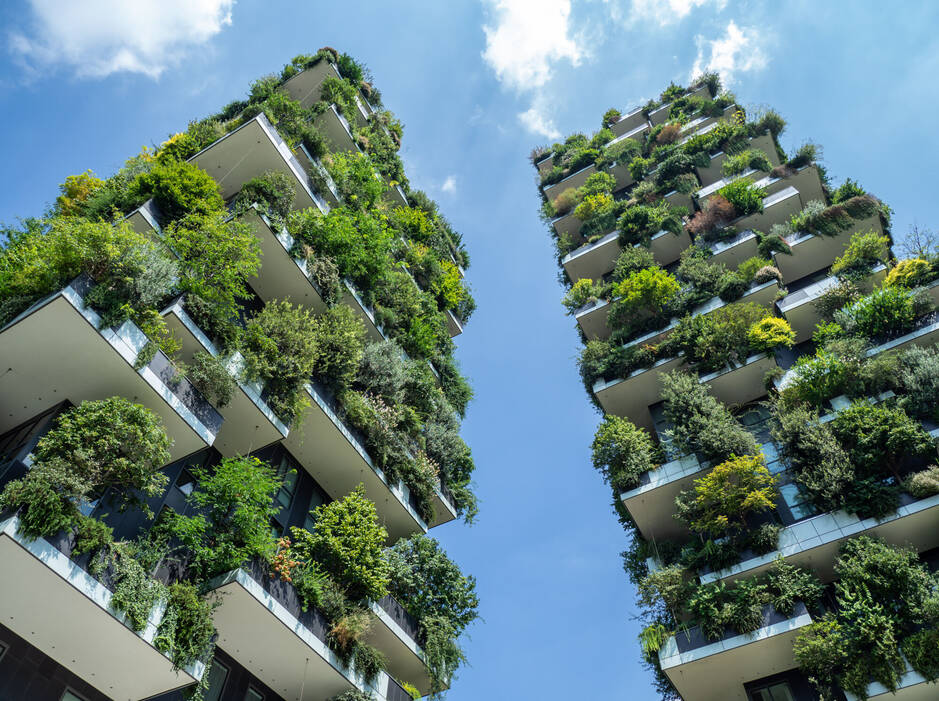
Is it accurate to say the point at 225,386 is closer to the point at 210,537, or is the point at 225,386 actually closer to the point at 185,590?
the point at 210,537

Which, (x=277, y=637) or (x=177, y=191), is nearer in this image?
(x=277, y=637)

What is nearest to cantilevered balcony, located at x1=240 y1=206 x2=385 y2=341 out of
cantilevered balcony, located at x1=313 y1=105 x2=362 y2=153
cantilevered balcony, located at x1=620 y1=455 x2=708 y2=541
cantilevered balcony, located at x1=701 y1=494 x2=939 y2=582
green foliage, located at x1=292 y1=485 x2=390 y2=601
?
green foliage, located at x1=292 y1=485 x2=390 y2=601

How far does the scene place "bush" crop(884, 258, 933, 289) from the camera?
869 inches

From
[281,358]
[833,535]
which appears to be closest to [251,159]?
[281,358]

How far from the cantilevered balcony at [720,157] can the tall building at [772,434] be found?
262 cm

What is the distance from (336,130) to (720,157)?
2163 cm

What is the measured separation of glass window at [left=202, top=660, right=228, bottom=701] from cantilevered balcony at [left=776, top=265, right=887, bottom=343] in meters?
21.5

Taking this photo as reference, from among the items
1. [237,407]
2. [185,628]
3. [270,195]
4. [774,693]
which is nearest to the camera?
[185,628]

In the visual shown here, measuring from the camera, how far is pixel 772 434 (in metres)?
19.1

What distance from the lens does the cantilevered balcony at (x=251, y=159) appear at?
19.8 m

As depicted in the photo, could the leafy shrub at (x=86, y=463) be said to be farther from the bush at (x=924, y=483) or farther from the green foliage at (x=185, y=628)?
the bush at (x=924, y=483)

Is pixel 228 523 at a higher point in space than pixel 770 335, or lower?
lower

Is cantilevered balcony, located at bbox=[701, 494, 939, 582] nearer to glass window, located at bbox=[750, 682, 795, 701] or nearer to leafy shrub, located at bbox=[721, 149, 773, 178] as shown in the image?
glass window, located at bbox=[750, 682, 795, 701]

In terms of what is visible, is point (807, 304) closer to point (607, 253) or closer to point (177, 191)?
point (607, 253)
